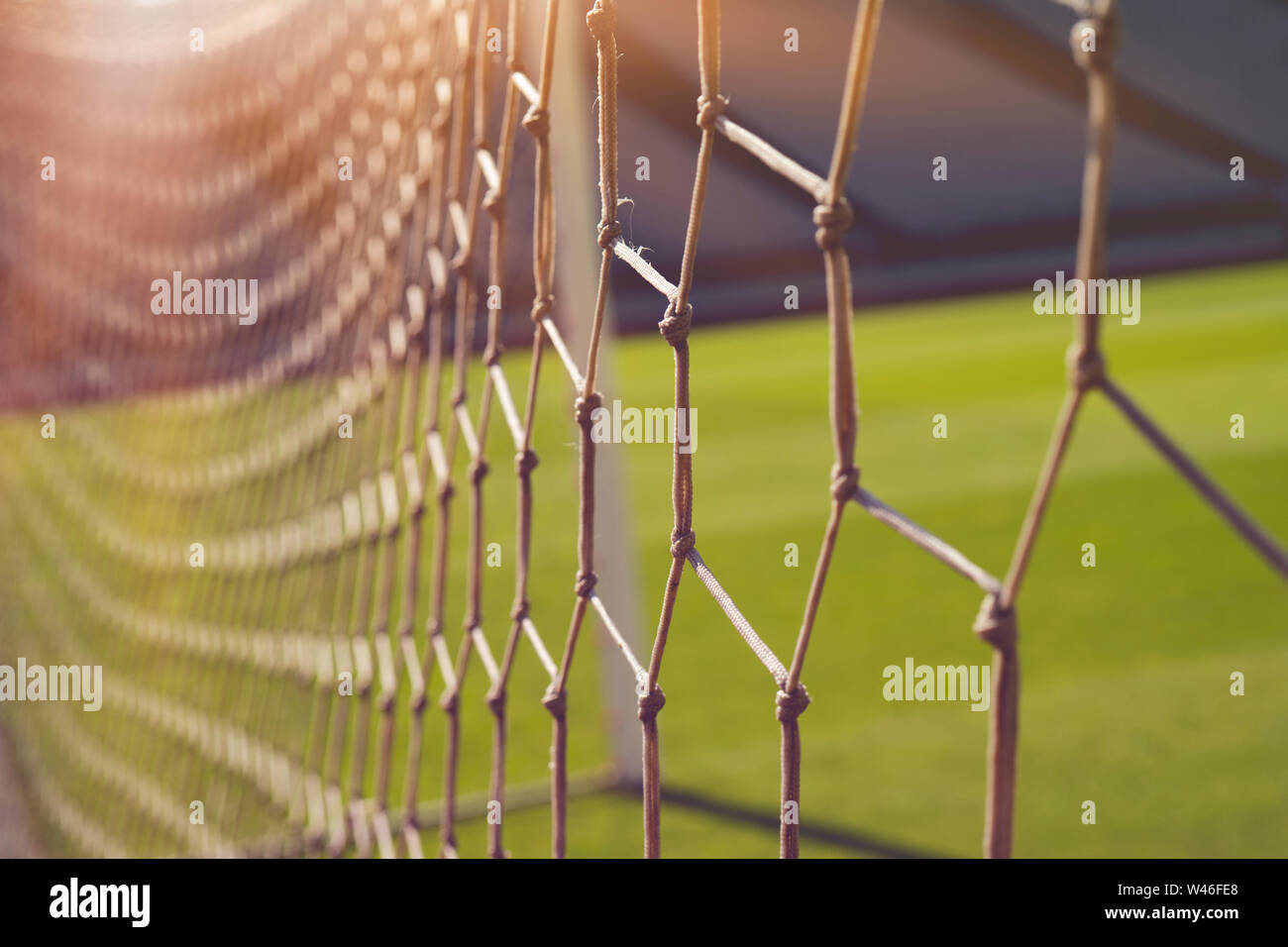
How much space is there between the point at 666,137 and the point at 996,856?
9.11 m

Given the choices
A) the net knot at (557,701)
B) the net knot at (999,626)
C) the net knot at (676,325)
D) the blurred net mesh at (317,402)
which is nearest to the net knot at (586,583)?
the blurred net mesh at (317,402)

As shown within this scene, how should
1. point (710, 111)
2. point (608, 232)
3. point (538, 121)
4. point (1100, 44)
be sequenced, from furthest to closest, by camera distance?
point (538, 121), point (608, 232), point (710, 111), point (1100, 44)

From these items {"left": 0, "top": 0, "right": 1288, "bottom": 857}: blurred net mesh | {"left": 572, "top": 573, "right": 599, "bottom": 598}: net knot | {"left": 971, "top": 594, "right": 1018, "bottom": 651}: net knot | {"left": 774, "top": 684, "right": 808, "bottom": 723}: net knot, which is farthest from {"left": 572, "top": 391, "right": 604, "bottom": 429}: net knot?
{"left": 971, "top": 594, "right": 1018, "bottom": 651}: net knot

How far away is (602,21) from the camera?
2.83 ft

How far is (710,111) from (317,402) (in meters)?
1.70

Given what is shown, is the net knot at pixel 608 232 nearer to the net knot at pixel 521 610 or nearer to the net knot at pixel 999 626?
the net knot at pixel 521 610

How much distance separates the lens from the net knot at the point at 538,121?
103 cm

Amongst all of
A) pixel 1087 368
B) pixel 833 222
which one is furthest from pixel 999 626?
pixel 833 222

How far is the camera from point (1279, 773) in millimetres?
2078

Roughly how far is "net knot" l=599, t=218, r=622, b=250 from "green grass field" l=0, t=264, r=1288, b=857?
47.7 inches

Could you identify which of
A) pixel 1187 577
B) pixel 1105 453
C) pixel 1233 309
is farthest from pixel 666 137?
pixel 1187 577

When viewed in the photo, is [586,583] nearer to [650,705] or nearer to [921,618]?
[650,705]

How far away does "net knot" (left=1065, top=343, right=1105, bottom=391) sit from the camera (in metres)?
0.50
